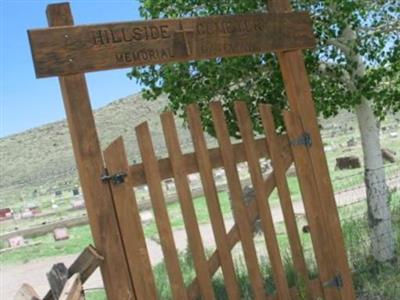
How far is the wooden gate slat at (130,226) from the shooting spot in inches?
158

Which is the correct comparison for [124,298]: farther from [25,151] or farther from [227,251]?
[25,151]

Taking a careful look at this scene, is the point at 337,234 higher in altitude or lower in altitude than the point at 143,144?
lower

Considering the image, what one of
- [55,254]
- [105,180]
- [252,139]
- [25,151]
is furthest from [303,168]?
[25,151]

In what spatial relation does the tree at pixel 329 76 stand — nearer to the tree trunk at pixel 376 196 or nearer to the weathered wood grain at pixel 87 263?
the tree trunk at pixel 376 196

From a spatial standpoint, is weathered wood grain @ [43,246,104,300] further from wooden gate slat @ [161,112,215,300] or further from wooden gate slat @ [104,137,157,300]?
wooden gate slat @ [161,112,215,300]

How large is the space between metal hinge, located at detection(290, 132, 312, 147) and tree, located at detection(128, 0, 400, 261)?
1.11m

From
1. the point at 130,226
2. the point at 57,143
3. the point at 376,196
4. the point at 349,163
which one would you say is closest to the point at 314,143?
the point at 130,226

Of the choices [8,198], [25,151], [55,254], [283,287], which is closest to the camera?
[283,287]

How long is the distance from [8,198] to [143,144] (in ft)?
137

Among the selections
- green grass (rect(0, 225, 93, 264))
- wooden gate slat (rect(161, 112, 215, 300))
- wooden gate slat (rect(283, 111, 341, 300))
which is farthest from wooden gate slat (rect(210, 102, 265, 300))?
green grass (rect(0, 225, 93, 264))

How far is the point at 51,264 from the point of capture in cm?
1171

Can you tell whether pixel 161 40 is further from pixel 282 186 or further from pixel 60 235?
pixel 60 235

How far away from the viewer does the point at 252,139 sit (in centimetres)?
462

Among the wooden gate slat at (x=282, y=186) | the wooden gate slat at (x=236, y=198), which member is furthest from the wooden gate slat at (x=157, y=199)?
the wooden gate slat at (x=282, y=186)
